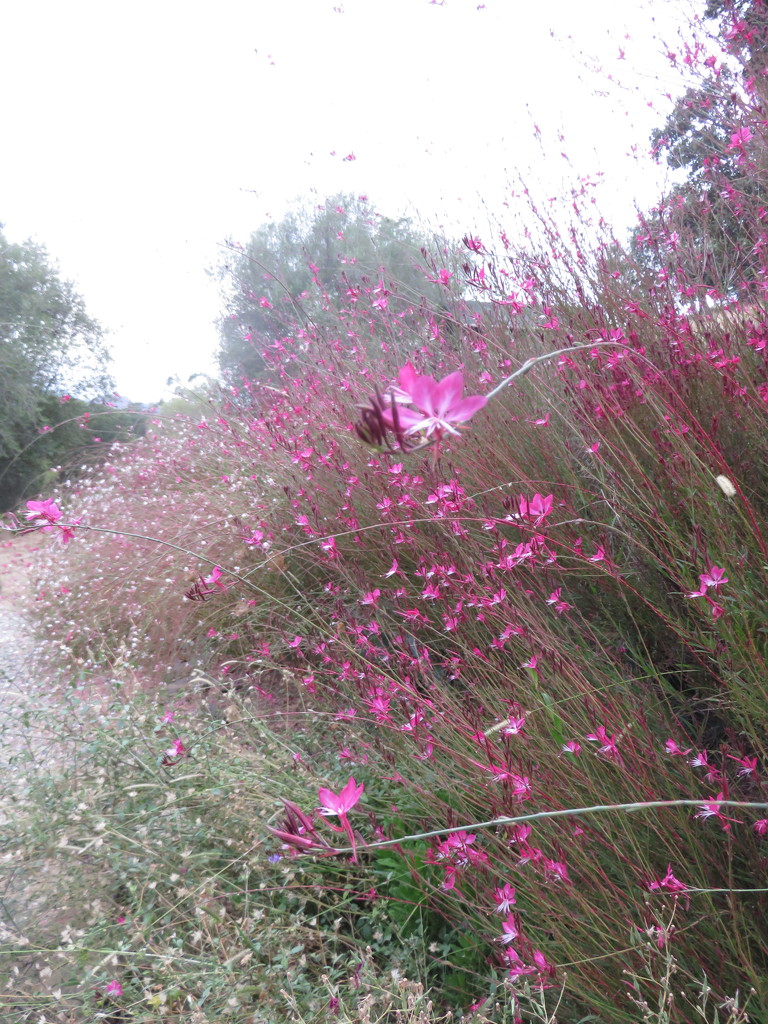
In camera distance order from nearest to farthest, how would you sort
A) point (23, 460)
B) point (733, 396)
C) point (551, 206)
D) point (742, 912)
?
1. point (742, 912)
2. point (733, 396)
3. point (551, 206)
4. point (23, 460)

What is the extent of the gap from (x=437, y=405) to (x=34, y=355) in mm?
12472

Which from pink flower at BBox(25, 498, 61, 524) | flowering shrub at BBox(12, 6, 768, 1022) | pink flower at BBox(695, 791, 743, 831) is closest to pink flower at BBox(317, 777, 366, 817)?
flowering shrub at BBox(12, 6, 768, 1022)

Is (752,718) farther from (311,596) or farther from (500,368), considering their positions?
(311,596)

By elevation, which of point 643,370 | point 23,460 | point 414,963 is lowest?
point 414,963

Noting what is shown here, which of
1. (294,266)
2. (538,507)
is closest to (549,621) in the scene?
(538,507)

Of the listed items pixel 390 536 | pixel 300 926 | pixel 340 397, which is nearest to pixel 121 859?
pixel 300 926

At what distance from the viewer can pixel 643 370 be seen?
1742 mm

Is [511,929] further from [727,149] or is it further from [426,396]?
[727,149]

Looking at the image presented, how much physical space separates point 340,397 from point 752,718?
88.9 inches

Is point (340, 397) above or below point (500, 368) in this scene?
above

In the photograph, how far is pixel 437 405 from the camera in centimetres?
60

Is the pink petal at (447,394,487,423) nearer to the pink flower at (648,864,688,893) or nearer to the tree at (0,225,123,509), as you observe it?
the pink flower at (648,864,688,893)

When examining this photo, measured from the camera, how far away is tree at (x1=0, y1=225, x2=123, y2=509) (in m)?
10.9

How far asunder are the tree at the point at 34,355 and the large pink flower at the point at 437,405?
11.4 metres
